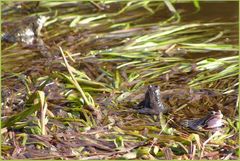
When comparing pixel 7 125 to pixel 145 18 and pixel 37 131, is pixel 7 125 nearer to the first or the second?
pixel 37 131

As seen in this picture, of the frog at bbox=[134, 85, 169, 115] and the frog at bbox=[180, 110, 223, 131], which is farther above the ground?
the frog at bbox=[134, 85, 169, 115]

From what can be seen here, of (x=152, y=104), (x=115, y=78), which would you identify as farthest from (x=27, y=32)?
(x=152, y=104)

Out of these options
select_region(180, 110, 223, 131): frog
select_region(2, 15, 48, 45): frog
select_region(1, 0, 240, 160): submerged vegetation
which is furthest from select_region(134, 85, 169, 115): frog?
select_region(2, 15, 48, 45): frog

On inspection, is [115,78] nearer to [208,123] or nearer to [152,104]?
[152,104]

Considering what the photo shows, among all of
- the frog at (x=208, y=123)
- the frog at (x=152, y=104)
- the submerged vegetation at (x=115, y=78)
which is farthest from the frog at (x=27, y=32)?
the frog at (x=208, y=123)

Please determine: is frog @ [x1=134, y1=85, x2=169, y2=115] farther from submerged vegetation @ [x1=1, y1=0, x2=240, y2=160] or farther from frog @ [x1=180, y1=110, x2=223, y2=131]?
frog @ [x1=180, y1=110, x2=223, y2=131]

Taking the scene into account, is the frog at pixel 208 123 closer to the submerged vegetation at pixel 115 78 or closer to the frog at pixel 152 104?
the submerged vegetation at pixel 115 78
